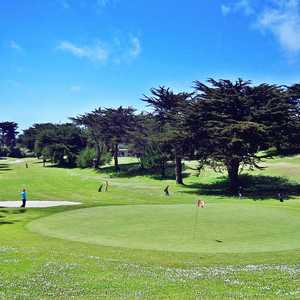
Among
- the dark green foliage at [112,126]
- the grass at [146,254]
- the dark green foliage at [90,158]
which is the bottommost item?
the grass at [146,254]

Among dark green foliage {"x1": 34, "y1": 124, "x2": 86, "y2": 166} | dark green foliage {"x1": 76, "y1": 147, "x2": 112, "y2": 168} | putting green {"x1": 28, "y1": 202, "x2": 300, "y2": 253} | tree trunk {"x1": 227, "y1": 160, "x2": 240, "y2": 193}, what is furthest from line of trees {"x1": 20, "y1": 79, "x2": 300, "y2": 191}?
dark green foliage {"x1": 34, "y1": 124, "x2": 86, "y2": 166}

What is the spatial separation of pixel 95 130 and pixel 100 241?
3423 inches

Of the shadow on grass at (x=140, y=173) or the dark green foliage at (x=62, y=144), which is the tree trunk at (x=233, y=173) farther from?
the dark green foliage at (x=62, y=144)

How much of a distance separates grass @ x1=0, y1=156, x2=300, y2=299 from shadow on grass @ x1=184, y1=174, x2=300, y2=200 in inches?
865

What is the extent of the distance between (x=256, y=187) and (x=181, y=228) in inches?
1596

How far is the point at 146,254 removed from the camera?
20672 mm

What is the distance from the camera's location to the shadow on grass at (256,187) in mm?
57869

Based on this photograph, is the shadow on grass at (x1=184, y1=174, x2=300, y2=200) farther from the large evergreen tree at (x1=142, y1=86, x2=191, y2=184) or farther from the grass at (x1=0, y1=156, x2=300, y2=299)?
the grass at (x1=0, y1=156, x2=300, y2=299)

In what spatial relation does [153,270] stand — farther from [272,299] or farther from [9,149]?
[9,149]

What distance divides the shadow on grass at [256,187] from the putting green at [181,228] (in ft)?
71.6

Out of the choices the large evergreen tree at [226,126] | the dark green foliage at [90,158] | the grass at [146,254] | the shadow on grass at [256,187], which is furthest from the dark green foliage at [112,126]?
the grass at [146,254]

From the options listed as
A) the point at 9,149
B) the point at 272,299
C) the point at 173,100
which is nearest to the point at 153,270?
the point at 272,299

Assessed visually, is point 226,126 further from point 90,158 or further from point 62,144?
point 62,144

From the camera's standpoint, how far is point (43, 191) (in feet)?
208
